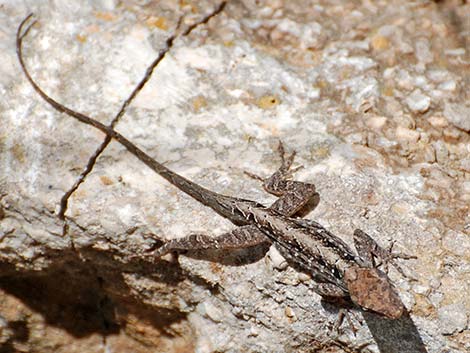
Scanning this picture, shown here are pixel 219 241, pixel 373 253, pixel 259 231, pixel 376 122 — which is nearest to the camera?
pixel 373 253

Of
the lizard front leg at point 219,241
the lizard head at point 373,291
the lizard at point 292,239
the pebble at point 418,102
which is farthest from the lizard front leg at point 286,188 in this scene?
the pebble at point 418,102

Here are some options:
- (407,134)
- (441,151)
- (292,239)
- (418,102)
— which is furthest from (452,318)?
(418,102)

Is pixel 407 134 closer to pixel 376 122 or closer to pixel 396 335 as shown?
pixel 376 122

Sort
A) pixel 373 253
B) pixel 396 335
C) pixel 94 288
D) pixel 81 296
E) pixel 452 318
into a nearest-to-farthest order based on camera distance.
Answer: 1. pixel 452 318
2. pixel 396 335
3. pixel 373 253
4. pixel 94 288
5. pixel 81 296

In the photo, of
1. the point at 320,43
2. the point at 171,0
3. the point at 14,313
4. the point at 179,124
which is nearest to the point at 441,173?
the point at 320,43

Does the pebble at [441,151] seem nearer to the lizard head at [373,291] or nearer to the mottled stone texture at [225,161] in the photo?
the mottled stone texture at [225,161]

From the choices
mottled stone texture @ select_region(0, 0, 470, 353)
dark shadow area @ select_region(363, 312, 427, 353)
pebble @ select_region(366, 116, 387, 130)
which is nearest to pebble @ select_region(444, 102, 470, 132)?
mottled stone texture @ select_region(0, 0, 470, 353)

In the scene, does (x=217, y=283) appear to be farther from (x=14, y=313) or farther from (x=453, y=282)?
(x=14, y=313)

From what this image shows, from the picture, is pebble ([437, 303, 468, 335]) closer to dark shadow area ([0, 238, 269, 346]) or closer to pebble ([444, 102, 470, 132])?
dark shadow area ([0, 238, 269, 346])
